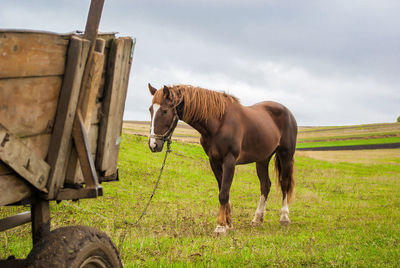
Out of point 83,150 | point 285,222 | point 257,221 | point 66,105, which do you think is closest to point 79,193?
point 83,150

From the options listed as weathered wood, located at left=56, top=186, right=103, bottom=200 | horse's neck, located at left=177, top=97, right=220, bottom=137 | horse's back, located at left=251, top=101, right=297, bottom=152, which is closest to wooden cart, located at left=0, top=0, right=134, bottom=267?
weathered wood, located at left=56, top=186, right=103, bottom=200

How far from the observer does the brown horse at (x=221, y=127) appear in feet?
21.3

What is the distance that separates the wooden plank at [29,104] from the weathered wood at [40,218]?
0.58 meters

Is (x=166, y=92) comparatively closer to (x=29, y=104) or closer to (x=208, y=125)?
(x=208, y=125)

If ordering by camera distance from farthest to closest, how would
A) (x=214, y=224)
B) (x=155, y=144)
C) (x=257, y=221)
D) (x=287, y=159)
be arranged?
(x=287, y=159), (x=257, y=221), (x=214, y=224), (x=155, y=144)

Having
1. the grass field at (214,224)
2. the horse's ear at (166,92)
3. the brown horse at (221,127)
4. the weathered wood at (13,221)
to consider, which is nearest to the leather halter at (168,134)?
the brown horse at (221,127)

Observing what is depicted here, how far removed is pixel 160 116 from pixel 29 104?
4164 millimetres

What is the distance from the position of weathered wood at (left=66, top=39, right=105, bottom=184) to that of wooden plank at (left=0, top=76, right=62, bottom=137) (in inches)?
8.0

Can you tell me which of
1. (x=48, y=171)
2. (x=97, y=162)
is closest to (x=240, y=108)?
(x=97, y=162)

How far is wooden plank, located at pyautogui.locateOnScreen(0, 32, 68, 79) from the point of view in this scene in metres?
2.12

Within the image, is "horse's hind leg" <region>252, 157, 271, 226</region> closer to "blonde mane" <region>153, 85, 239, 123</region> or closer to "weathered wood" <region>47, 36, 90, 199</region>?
"blonde mane" <region>153, 85, 239, 123</region>

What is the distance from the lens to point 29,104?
230 cm

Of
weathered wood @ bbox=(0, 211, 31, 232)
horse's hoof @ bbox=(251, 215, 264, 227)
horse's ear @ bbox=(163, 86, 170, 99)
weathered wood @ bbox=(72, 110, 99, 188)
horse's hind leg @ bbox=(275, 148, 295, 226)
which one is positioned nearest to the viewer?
weathered wood @ bbox=(72, 110, 99, 188)

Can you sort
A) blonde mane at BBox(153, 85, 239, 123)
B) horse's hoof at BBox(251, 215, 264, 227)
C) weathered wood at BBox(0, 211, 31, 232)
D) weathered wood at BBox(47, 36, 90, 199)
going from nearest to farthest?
weathered wood at BBox(47, 36, 90, 199)
weathered wood at BBox(0, 211, 31, 232)
blonde mane at BBox(153, 85, 239, 123)
horse's hoof at BBox(251, 215, 264, 227)
